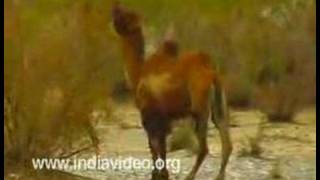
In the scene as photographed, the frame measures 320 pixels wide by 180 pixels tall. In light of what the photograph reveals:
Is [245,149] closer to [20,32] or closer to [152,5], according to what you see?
[152,5]

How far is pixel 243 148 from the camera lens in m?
1.86

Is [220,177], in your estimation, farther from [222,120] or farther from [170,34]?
[170,34]

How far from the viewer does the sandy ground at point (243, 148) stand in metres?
1.85

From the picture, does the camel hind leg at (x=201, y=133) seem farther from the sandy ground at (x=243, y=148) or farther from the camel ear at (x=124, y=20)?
the camel ear at (x=124, y=20)

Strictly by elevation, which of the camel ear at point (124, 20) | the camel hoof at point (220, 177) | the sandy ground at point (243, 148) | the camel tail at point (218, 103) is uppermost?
the camel ear at point (124, 20)

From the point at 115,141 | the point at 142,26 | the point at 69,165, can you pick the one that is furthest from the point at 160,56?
the point at 69,165

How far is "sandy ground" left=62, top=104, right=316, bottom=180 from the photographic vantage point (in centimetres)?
185

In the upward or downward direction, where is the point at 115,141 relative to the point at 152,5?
downward

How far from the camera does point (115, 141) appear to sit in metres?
1.89

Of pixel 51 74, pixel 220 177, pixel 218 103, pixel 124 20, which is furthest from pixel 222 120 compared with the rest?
pixel 51 74

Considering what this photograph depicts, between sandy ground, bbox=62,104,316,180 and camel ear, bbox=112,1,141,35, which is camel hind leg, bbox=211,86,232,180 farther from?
camel ear, bbox=112,1,141,35

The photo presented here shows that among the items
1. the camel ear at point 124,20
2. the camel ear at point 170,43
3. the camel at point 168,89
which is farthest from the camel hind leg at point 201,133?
the camel ear at point 124,20

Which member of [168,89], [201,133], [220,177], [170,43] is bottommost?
[220,177]

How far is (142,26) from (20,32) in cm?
38
